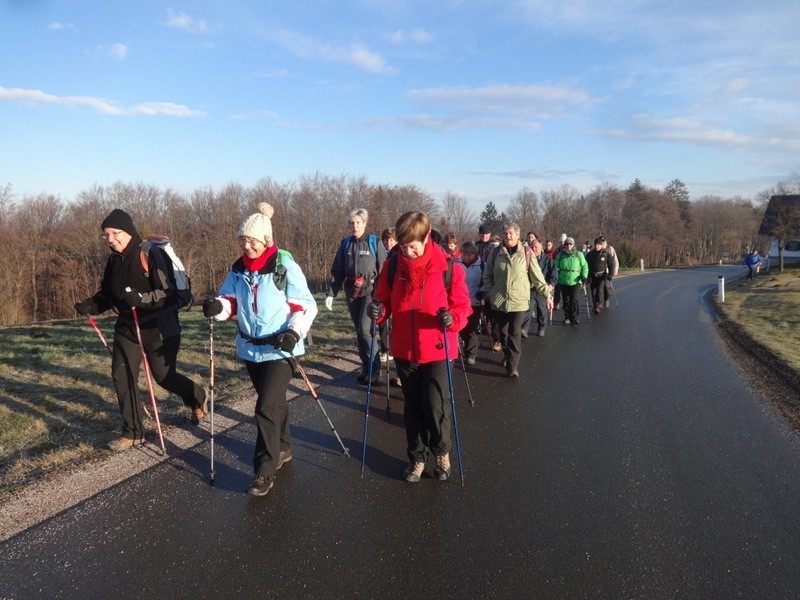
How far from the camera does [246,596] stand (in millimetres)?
3043

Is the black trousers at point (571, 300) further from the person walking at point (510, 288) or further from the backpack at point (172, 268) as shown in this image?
the backpack at point (172, 268)

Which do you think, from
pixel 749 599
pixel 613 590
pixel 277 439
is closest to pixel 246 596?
pixel 277 439

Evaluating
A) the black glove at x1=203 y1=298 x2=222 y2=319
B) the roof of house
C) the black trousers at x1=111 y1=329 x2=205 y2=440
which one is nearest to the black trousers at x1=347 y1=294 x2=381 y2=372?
the black trousers at x1=111 y1=329 x2=205 y2=440

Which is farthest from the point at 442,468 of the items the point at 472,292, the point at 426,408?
the point at 472,292

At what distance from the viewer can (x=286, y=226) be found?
173 feet

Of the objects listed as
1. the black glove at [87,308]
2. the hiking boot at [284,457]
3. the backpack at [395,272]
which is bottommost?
the hiking boot at [284,457]

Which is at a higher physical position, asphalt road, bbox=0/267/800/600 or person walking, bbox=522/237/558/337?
person walking, bbox=522/237/558/337

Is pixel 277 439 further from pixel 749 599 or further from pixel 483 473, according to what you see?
pixel 749 599

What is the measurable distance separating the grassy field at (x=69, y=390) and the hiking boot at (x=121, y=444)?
4.1 inches

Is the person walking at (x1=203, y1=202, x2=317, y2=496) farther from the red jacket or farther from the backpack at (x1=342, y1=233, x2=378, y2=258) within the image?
the backpack at (x1=342, y1=233, x2=378, y2=258)

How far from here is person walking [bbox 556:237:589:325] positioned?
12.9 m

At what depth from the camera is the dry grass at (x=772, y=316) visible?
996 cm

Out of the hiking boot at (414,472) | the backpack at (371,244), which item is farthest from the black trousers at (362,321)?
the hiking boot at (414,472)

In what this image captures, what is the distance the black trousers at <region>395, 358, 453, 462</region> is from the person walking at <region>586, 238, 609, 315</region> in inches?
443
